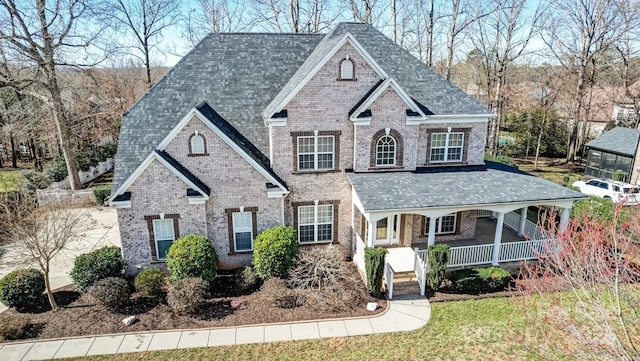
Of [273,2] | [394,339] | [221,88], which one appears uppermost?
[273,2]

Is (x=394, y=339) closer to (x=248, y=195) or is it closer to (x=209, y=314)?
(x=209, y=314)

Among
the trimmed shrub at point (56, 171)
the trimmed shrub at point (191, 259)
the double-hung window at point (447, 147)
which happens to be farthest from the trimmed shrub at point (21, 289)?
the trimmed shrub at point (56, 171)

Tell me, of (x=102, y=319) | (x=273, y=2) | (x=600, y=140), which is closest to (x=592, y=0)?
(x=600, y=140)

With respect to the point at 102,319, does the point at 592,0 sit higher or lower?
higher

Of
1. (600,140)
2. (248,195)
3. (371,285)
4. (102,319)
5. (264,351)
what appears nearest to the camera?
(264,351)

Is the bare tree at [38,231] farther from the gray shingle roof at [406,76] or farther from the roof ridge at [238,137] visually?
the gray shingle roof at [406,76]

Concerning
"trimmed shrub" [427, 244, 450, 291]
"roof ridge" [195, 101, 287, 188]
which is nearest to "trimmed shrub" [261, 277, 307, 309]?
"roof ridge" [195, 101, 287, 188]

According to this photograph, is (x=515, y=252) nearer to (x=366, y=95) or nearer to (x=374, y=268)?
(x=374, y=268)
